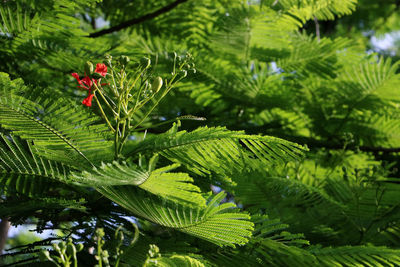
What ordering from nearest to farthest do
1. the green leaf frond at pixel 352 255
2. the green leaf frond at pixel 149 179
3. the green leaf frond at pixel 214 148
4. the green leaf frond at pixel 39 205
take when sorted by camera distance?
the green leaf frond at pixel 149 179 < the green leaf frond at pixel 214 148 < the green leaf frond at pixel 39 205 < the green leaf frond at pixel 352 255

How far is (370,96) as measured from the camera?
2135 mm

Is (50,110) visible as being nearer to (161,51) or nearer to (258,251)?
(258,251)

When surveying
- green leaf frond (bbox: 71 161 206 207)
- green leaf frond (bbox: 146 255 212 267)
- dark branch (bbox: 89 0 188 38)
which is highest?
dark branch (bbox: 89 0 188 38)

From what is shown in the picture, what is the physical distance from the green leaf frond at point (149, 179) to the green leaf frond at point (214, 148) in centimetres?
9

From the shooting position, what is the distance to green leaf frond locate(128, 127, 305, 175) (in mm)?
1037

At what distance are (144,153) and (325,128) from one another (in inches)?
55.9

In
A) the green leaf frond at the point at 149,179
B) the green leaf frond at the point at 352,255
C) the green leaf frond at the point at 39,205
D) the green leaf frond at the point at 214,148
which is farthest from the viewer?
the green leaf frond at the point at 352,255

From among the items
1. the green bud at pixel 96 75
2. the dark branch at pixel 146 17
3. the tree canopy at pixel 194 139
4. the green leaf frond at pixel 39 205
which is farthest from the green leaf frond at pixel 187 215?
the dark branch at pixel 146 17

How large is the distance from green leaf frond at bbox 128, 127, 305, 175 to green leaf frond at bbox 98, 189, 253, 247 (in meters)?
0.08

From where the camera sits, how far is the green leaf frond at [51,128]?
3.60 feet

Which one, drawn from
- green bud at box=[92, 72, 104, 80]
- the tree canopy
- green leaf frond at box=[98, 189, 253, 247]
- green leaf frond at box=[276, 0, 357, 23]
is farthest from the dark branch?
green leaf frond at box=[98, 189, 253, 247]

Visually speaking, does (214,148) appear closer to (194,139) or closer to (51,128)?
(194,139)

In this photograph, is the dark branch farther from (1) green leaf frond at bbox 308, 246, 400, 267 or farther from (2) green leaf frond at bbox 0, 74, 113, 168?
(1) green leaf frond at bbox 308, 246, 400, 267

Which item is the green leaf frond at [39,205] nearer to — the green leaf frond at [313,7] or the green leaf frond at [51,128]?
the green leaf frond at [51,128]
